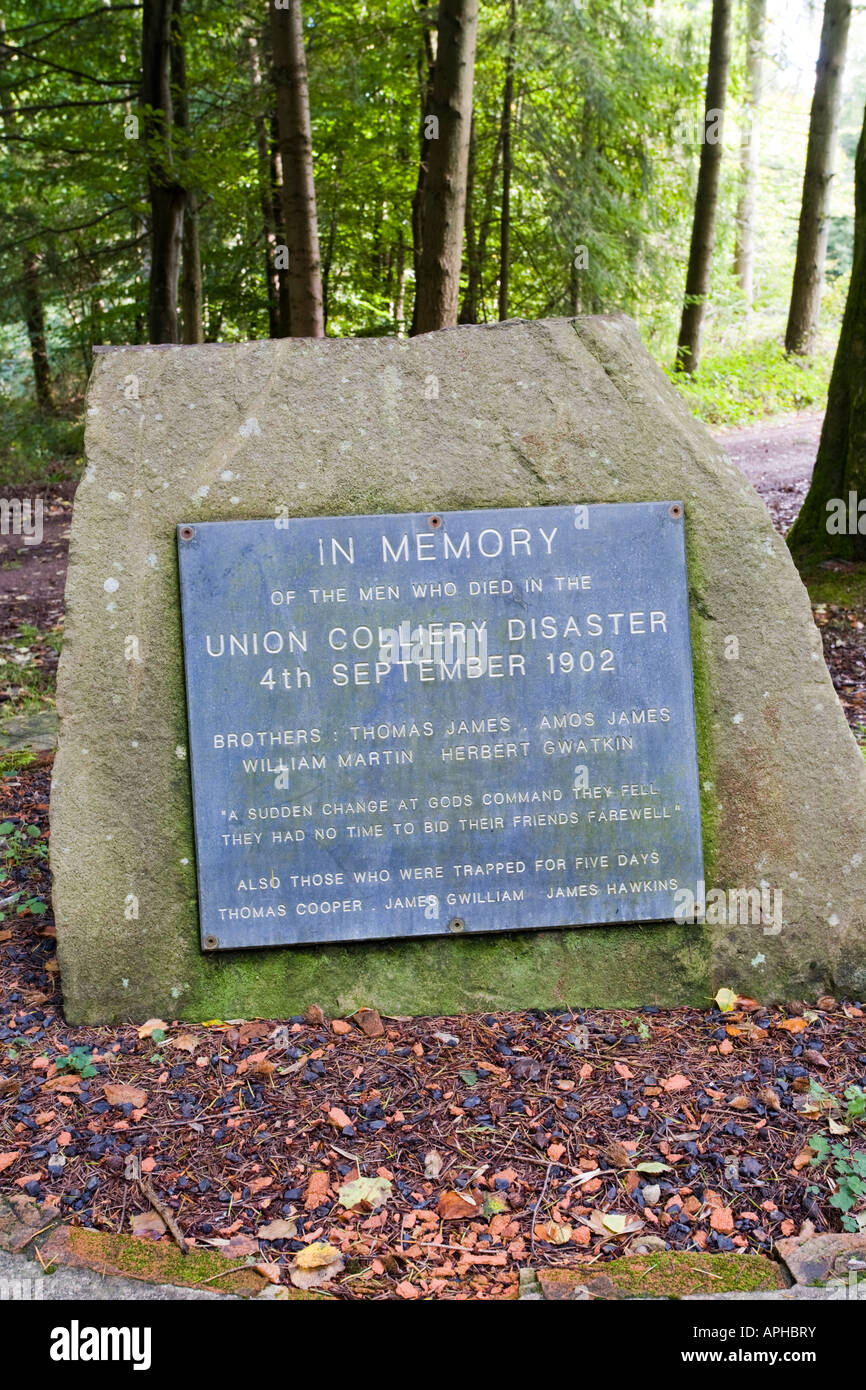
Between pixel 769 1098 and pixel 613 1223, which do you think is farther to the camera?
pixel 769 1098

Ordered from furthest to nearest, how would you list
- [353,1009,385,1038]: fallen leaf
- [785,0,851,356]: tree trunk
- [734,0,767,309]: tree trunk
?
[734,0,767,309]: tree trunk, [785,0,851,356]: tree trunk, [353,1009,385,1038]: fallen leaf

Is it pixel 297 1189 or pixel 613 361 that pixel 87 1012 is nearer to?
pixel 297 1189

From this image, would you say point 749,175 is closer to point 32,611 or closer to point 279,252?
point 279,252

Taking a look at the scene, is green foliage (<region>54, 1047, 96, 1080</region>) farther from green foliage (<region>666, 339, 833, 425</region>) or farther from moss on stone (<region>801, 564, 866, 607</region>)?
green foliage (<region>666, 339, 833, 425</region>)

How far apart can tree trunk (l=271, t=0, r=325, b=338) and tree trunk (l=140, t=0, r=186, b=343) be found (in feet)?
7.39

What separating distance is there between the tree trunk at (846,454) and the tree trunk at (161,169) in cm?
576

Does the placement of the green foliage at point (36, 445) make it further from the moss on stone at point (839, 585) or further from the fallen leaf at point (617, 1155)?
the fallen leaf at point (617, 1155)

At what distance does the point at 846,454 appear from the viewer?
6.23m

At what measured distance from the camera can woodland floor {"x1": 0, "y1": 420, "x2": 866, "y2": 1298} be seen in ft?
7.30

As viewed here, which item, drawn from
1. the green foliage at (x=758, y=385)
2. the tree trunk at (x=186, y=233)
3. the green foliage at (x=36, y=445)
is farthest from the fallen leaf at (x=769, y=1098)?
the green foliage at (x=758, y=385)

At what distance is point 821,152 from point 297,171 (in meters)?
11.2

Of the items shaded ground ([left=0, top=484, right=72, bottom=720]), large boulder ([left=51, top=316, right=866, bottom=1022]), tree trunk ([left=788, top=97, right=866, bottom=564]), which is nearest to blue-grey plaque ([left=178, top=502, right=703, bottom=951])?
large boulder ([left=51, top=316, right=866, bottom=1022])

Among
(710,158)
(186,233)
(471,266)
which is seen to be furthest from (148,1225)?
(471,266)

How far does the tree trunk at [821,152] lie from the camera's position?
46.3 ft
